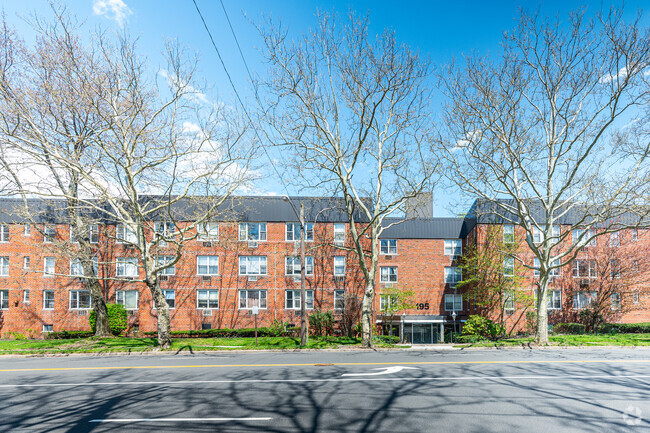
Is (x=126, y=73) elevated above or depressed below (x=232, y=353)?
above

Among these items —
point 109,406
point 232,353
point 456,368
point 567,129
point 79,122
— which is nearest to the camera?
point 109,406

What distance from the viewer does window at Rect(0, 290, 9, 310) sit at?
3041 centimetres

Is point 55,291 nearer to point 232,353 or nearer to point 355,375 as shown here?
point 232,353

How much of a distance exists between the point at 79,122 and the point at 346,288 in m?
21.6

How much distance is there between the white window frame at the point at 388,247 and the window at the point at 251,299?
35.4 feet

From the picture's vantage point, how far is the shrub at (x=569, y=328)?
29.5 meters

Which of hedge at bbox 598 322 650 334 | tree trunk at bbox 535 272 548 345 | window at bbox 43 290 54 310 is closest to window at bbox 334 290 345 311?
tree trunk at bbox 535 272 548 345

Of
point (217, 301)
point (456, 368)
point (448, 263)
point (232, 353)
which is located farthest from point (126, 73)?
point (448, 263)

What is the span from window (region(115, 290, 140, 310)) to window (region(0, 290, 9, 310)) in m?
8.54

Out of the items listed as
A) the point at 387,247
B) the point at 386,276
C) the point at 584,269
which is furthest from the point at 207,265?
the point at 584,269

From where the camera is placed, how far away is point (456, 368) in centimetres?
1190

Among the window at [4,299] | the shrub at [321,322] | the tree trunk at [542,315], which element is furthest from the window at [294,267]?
the window at [4,299]

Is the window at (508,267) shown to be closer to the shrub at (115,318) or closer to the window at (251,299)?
the window at (251,299)
